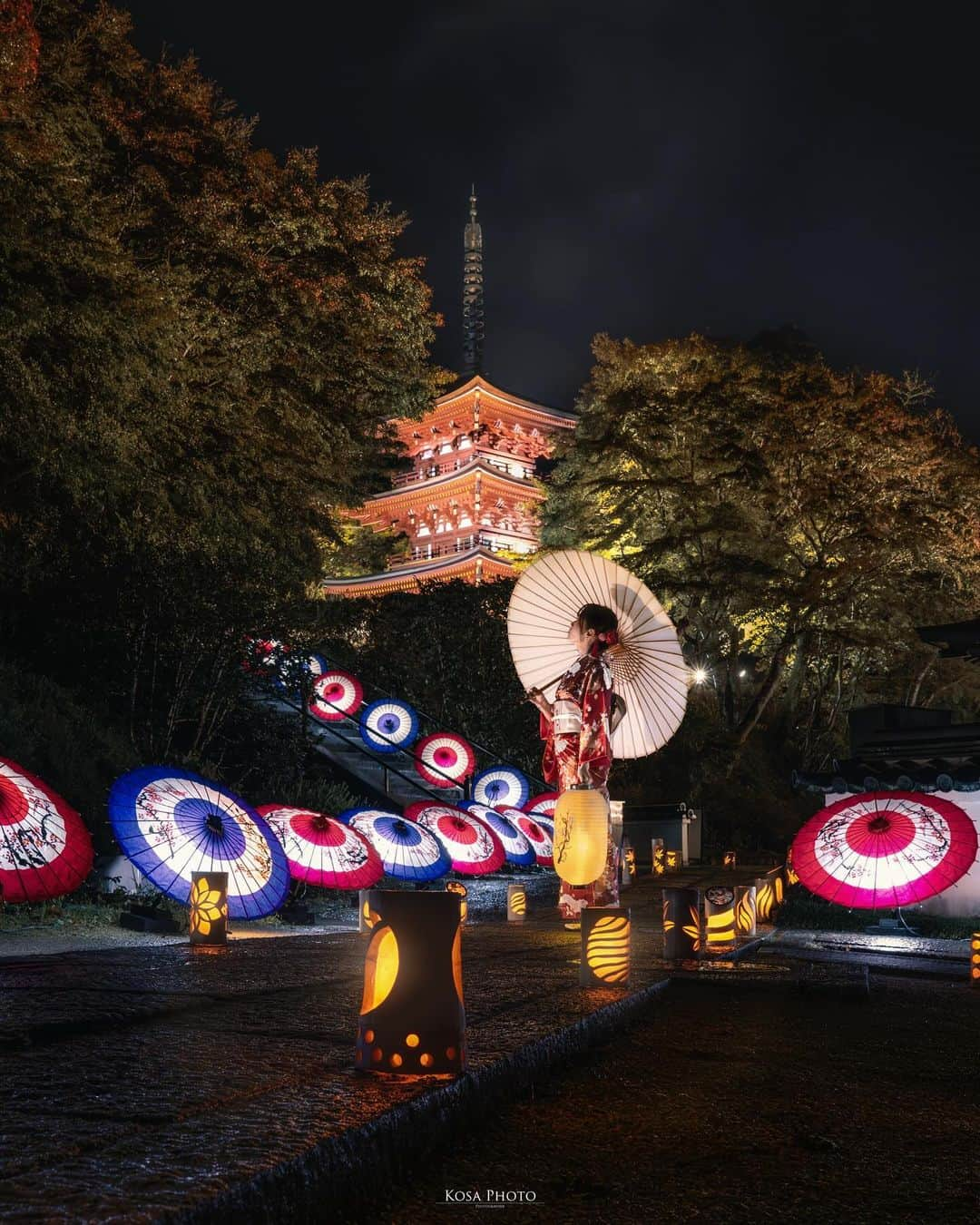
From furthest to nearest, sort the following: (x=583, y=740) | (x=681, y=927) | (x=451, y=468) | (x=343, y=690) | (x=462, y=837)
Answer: (x=451, y=468) < (x=343, y=690) < (x=462, y=837) < (x=583, y=740) < (x=681, y=927)

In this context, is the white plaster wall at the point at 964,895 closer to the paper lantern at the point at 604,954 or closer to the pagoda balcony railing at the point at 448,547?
the paper lantern at the point at 604,954

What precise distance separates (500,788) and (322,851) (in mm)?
8590

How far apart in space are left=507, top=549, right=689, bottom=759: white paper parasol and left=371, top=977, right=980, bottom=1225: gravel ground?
539cm

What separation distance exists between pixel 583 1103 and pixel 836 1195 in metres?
1.10

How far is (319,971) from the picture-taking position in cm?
594

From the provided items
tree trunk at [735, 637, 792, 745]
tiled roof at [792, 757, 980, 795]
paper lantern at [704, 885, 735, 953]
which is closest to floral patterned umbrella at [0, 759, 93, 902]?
paper lantern at [704, 885, 735, 953]

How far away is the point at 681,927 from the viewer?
7176 millimetres

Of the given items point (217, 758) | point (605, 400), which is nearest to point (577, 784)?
point (217, 758)

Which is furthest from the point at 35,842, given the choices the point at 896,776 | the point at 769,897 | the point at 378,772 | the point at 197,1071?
the point at 378,772

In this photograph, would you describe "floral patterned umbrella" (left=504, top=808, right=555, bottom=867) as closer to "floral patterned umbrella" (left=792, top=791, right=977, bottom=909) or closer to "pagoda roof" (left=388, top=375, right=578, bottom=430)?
"floral patterned umbrella" (left=792, top=791, right=977, bottom=909)

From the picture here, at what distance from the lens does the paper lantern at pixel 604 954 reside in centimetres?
570

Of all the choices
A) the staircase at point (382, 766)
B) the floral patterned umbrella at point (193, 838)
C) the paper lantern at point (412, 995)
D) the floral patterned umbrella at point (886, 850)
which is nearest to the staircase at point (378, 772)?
the staircase at point (382, 766)

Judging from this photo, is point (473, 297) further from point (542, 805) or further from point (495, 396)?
point (542, 805)

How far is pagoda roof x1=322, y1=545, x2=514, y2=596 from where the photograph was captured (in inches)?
1593
